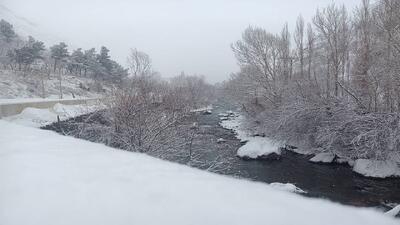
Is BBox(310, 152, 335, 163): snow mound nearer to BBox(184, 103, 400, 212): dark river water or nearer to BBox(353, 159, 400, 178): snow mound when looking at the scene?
BBox(184, 103, 400, 212): dark river water

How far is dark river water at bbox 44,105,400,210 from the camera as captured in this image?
13766 millimetres

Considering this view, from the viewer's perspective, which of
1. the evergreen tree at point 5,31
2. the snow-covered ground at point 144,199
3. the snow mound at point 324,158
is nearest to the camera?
the snow-covered ground at point 144,199

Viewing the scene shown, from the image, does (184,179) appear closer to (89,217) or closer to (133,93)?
(89,217)

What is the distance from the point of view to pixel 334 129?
20.9 metres

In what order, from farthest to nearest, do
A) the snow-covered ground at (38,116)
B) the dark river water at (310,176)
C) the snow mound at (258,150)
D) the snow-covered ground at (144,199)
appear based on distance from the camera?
the snow-covered ground at (38,116) < the snow mound at (258,150) < the dark river water at (310,176) < the snow-covered ground at (144,199)

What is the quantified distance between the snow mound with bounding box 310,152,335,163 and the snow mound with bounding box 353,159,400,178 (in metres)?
2.57

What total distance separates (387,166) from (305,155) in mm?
6262

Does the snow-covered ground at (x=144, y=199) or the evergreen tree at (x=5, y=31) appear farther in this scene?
the evergreen tree at (x=5, y=31)

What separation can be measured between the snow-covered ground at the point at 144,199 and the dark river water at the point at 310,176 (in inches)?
375

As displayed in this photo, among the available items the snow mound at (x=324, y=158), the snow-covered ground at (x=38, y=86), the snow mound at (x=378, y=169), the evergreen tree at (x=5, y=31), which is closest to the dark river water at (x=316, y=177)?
the snow mound at (x=378, y=169)

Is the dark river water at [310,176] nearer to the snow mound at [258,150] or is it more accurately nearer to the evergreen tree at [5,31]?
the snow mound at [258,150]

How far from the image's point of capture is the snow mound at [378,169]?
17.2 meters

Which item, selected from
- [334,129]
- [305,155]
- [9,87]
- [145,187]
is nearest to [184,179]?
[145,187]

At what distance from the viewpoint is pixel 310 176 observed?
17312 millimetres
